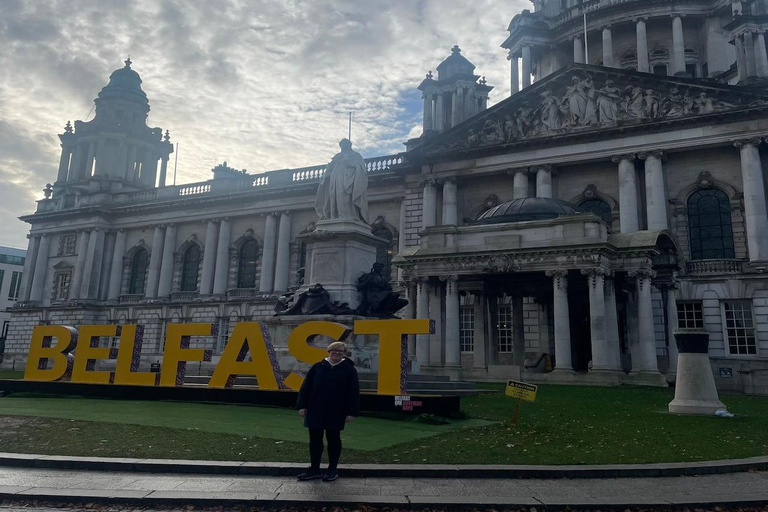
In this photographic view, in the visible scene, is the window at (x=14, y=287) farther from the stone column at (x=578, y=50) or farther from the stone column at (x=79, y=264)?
the stone column at (x=578, y=50)

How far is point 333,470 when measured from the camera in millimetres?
8469

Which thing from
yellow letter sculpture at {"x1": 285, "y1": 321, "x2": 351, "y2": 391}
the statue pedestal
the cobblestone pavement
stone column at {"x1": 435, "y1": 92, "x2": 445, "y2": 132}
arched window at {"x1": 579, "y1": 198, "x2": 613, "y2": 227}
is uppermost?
stone column at {"x1": 435, "y1": 92, "x2": 445, "y2": 132}

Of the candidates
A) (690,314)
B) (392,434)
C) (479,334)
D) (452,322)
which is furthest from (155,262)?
(392,434)

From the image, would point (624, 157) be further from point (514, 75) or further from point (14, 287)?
point (14, 287)

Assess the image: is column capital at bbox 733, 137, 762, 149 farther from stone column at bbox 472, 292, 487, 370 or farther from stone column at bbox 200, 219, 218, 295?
stone column at bbox 200, 219, 218, 295

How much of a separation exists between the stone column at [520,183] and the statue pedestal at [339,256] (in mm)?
24573

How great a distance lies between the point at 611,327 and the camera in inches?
1131

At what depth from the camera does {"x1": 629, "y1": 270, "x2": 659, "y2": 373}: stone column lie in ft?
94.3

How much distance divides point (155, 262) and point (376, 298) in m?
46.9

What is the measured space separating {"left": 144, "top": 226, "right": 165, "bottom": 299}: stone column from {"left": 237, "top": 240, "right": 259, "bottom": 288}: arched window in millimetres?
9081

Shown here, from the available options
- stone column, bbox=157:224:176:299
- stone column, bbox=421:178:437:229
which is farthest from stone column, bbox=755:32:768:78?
stone column, bbox=157:224:176:299

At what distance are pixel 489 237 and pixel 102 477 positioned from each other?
80.4 feet

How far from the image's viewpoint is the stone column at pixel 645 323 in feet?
94.3

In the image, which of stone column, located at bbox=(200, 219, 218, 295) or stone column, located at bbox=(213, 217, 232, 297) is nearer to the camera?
stone column, located at bbox=(213, 217, 232, 297)
